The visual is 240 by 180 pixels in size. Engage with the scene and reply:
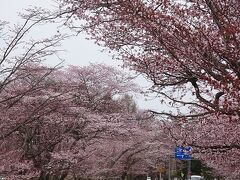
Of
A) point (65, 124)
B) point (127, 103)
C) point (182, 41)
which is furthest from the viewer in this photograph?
point (127, 103)

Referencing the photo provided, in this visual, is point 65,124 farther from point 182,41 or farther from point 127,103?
point 127,103

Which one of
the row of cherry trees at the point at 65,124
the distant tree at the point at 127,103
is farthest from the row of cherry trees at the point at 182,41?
the distant tree at the point at 127,103

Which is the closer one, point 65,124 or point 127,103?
point 65,124

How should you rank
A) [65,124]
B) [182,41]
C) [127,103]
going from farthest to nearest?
[127,103] < [65,124] < [182,41]

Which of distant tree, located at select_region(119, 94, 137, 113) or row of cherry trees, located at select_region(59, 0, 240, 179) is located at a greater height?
distant tree, located at select_region(119, 94, 137, 113)

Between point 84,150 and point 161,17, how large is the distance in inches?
607

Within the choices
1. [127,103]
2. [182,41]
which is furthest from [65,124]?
[127,103]

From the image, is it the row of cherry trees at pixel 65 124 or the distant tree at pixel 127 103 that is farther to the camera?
the distant tree at pixel 127 103

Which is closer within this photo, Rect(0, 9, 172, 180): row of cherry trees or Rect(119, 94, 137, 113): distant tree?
Rect(0, 9, 172, 180): row of cherry trees

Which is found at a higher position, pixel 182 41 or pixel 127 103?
pixel 127 103

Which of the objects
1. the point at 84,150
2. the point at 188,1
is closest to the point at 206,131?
the point at 84,150

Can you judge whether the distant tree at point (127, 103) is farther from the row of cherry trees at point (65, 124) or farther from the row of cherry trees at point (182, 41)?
the row of cherry trees at point (182, 41)

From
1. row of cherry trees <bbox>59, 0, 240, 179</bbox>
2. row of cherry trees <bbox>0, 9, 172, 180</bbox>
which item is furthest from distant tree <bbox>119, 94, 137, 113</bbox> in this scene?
row of cherry trees <bbox>59, 0, 240, 179</bbox>

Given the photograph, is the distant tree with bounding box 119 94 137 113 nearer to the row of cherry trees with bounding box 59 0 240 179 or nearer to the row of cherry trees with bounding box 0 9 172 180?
the row of cherry trees with bounding box 0 9 172 180
